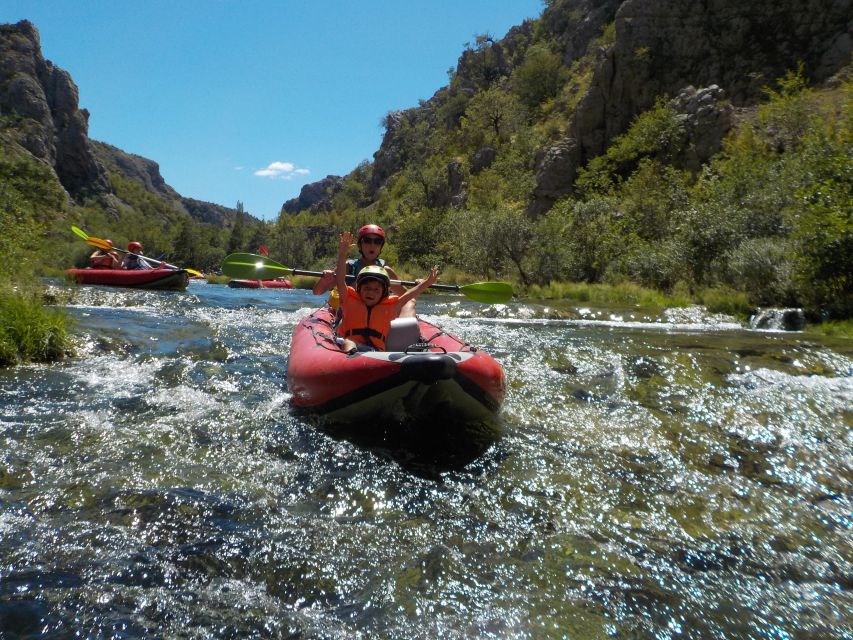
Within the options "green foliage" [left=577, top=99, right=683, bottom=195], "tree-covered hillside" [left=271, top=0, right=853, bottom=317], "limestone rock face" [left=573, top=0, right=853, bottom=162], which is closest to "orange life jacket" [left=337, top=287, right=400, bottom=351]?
"tree-covered hillside" [left=271, top=0, right=853, bottom=317]

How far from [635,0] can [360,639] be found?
1415 inches

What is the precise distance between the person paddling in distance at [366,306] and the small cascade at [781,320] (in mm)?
8244

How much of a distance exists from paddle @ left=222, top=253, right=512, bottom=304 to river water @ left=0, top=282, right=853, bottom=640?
1323 mm

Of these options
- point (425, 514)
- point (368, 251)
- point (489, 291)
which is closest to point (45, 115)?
point (368, 251)

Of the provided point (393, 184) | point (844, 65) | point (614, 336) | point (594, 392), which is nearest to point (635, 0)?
point (844, 65)

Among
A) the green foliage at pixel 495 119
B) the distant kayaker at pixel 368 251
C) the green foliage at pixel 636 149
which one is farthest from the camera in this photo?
the green foliage at pixel 495 119

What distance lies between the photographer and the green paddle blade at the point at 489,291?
6320 millimetres

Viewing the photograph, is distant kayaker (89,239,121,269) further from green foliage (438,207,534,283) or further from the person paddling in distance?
the person paddling in distance

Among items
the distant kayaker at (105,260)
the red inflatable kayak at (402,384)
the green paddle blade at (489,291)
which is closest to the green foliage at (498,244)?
the distant kayaker at (105,260)

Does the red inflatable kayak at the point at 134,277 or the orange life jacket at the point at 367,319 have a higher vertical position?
the orange life jacket at the point at 367,319

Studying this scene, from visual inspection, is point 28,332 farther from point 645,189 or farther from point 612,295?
point 645,189

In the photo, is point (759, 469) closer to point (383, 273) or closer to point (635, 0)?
point (383, 273)

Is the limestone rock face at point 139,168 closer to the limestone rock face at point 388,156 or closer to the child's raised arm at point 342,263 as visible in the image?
the limestone rock face at point 388,156

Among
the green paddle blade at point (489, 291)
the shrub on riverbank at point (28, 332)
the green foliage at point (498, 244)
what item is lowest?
the shrub on riverbank at point (28, 332)
